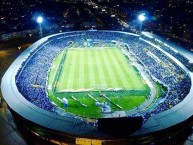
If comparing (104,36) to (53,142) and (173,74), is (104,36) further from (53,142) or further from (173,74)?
(53,142)

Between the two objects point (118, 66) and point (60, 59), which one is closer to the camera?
point (118, 66)

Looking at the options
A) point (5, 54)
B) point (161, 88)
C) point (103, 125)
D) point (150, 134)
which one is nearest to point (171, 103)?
point (161, 88)

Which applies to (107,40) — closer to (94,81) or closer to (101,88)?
(94,81)

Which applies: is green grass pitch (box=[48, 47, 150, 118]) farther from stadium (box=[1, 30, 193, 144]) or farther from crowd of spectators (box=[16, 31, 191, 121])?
crowd of spectators (box=[16, 31, 191, 121])

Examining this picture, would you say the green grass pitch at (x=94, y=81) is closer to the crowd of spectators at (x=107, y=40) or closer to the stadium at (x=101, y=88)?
the stadium at (x=101, y=88)

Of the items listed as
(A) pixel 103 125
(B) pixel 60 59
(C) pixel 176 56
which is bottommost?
(B) pixel 60 59

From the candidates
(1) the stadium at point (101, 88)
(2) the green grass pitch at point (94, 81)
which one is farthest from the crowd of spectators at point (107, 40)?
(2) the green grass pitch at point (94, 81)

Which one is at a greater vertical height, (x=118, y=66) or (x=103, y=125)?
(x=103, y=125)

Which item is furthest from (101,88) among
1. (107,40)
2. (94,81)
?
(107,40)

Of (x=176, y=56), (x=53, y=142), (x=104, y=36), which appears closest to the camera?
(x=53, y=142)
